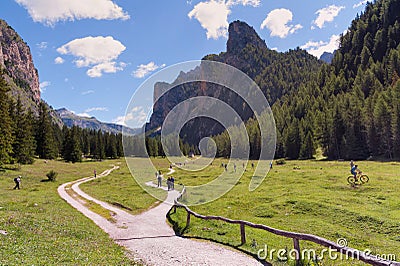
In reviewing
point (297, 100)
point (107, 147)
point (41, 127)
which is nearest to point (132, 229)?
point (41, 127)

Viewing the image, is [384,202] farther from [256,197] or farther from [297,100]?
[297,100]

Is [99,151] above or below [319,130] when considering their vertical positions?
below

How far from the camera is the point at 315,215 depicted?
1040 inches

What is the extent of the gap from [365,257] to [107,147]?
157694mm

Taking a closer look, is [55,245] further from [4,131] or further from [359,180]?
[4,131]

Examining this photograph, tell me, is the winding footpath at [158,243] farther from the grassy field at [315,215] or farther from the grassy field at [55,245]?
the grassy field at [55,245]

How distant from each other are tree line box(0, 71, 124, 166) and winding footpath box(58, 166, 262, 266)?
40.0 meters

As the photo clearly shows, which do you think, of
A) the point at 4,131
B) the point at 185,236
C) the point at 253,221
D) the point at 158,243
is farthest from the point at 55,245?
the point at 4,131

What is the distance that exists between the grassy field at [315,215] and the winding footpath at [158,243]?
1.20 m

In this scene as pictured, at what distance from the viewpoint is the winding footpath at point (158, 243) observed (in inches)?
611

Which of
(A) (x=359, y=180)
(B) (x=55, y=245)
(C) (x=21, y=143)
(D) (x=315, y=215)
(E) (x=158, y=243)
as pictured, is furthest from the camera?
(C) (x=21, y=143)

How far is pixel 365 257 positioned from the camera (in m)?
10.4

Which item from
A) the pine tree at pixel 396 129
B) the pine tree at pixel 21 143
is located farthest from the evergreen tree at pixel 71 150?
the pine tree at pixel 396 129

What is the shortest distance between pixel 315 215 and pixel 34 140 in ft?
317
